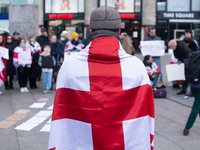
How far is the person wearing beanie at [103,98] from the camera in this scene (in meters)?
1.80

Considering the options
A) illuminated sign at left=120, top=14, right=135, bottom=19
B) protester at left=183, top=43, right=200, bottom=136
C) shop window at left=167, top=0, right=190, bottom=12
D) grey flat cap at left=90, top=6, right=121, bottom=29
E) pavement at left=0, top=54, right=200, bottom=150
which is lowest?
pavement at left=0, top=54, right=200, bottom=150

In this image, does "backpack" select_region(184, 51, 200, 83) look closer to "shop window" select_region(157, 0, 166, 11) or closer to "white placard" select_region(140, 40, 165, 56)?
"white placard" select_region(140, 40, 165, 56)

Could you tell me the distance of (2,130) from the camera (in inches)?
207

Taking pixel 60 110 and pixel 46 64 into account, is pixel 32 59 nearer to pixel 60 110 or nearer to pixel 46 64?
pixel 46 64

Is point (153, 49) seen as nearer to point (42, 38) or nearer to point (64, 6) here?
point (42, 38)

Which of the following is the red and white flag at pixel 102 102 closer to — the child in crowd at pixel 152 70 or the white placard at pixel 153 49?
the child in crowd at pixel 152 70

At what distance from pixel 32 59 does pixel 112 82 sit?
8.04 m

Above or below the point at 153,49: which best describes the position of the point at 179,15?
above

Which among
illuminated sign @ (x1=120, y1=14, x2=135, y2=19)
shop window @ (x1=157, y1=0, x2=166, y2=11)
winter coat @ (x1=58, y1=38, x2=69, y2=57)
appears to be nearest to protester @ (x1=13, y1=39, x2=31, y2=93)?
winter coat @ (x1=58, y1=38, x2=69, y2=57)

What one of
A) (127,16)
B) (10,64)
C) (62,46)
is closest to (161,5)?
(127,16)

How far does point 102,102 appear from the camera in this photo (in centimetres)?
179

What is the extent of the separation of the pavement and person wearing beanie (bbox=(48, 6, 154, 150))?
8.80ft

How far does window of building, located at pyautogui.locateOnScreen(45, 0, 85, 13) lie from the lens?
→ 1035 inches

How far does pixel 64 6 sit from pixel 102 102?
25.7 metres
